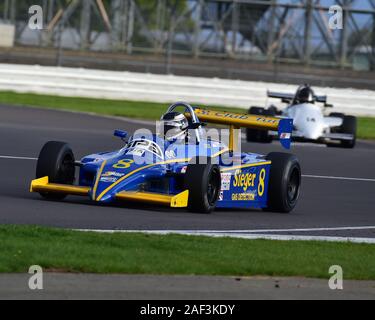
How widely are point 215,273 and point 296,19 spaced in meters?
37.0

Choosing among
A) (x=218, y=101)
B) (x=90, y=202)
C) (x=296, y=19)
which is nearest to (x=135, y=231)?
(x=90, y=202)

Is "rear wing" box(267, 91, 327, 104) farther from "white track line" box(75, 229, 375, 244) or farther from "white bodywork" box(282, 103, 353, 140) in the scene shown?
"white track line" box(75, 229, 375, 244)

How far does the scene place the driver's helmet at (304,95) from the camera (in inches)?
1033

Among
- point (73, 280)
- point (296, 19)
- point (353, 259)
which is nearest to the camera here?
point (73, 280)

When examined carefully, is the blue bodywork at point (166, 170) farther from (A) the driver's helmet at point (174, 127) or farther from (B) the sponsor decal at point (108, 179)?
(A) the driver's helmet at point (174, 127)

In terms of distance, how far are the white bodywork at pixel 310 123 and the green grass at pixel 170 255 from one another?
47.3 ft

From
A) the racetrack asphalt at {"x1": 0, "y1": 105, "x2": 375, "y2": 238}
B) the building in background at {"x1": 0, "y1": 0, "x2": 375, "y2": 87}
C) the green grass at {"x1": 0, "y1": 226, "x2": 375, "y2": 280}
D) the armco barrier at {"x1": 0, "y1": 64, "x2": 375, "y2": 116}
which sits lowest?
the green grass at {"x1": 0, "y1": 226, "x2": 375, "y2": 280}

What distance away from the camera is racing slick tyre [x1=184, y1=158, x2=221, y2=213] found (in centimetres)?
1289

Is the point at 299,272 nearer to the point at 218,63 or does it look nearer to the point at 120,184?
the point at 120,184

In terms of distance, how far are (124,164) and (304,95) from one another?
1370 cm

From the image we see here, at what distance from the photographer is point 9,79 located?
3366 cm

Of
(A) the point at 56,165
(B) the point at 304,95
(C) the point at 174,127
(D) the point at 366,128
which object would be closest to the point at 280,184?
(C) the point at 174,127

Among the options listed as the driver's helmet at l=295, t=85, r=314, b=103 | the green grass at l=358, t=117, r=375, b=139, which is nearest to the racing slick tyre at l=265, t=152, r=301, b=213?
the driver's helmet at l=295, t=85, r=314, b=103

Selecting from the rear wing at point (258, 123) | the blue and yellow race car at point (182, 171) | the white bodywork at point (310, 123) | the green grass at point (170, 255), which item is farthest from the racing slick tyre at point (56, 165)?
the white bodywork at point (310, 123)
